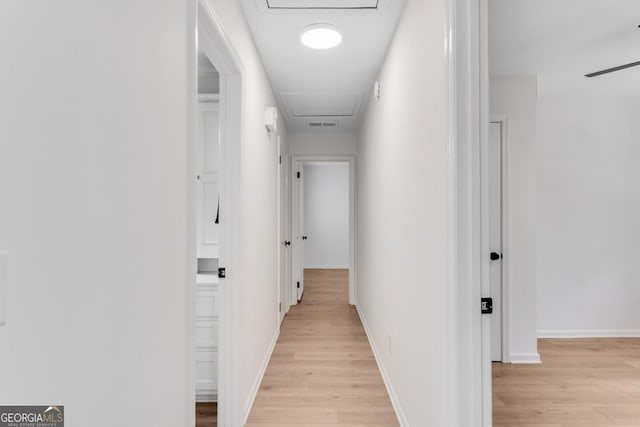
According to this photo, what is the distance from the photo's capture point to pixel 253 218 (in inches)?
102

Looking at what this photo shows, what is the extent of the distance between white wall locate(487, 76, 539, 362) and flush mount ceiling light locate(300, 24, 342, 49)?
1.56 m

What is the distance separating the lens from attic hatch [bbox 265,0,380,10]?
219cm

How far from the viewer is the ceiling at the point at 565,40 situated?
2312mm

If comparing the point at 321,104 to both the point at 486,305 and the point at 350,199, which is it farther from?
the point at 486,305

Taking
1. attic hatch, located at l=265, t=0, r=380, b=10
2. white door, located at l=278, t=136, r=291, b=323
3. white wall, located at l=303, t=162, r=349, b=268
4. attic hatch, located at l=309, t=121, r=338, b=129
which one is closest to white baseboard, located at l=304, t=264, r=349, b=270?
white wall, located at l=303, t=162, r=349, b=268

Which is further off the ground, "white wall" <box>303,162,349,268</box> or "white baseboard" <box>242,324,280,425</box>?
"white wall" <box>303,162,349,268</box>

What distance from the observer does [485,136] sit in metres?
1.34

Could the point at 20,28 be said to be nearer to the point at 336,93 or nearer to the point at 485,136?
the point at 485,136

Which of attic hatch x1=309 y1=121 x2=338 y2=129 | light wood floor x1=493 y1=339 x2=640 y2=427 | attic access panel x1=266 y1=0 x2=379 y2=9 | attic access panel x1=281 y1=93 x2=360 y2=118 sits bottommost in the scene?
light wood floor x1=493 y1=339 x2=640 y2=427

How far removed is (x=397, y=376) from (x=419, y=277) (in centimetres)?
90

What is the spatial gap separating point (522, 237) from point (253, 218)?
2350 millimetres

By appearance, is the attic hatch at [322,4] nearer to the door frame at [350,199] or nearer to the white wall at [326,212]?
the door frame at [350,199]

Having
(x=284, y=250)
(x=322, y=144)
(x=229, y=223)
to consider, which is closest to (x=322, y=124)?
(x=322, y=144)

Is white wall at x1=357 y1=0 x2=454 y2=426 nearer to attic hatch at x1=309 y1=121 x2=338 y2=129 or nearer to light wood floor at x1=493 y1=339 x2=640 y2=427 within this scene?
light wood floor at x1=493 y1=339 x2=640 y2=427
